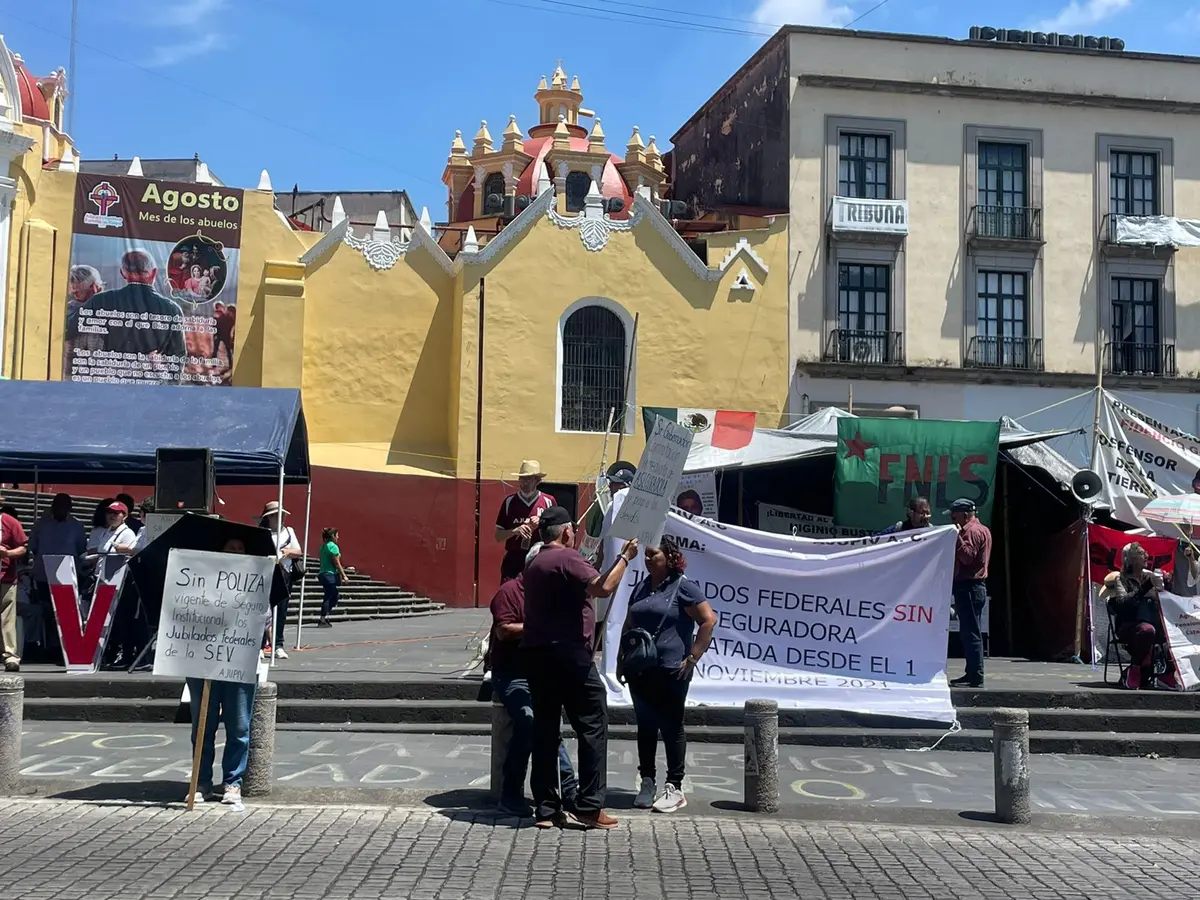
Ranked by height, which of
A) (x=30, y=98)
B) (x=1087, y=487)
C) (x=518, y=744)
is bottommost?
(x=518, y=744)

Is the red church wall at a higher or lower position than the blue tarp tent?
lower

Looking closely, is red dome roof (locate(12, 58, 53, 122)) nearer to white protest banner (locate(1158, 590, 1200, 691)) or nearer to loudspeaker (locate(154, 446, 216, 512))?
loudspeaker (locate(154, 446, 216, 512))

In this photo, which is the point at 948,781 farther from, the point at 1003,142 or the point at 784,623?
the point at 1003,142

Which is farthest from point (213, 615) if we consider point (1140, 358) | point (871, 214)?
point (1140, 358)

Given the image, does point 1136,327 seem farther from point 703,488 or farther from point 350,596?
point 350,596

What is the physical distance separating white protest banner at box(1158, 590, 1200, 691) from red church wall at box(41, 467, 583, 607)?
16.2 metres

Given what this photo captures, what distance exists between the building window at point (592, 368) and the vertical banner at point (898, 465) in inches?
507

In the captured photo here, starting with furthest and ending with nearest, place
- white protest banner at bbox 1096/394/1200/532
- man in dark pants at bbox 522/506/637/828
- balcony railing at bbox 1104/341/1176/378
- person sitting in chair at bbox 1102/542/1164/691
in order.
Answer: balcony railing at bbox 1104/341/1176/378 < white protest banner at bbox 1096/394/1200/532 < person sitting in chair at bbox 1102/542/1164/691 < man in dark pants at bbox 522/506/637/828

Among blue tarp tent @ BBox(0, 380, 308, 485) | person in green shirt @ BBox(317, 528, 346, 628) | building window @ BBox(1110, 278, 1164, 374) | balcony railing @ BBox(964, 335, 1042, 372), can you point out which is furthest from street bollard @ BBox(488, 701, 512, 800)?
building window @ BBox(1110, 278, 1164, 374)

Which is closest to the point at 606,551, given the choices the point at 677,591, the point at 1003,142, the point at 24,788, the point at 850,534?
the point at 677,591

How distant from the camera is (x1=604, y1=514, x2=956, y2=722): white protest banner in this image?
35.2 feet

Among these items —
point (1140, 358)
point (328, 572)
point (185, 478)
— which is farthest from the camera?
point (1140, 358)

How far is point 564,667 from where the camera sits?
7.50 meters

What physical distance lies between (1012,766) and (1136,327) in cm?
2541
